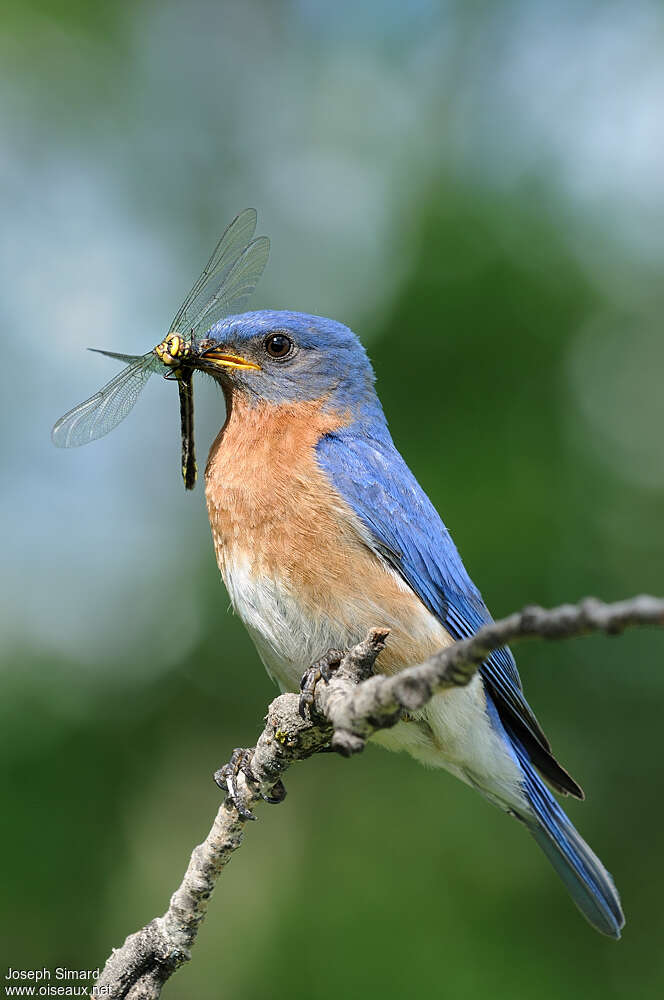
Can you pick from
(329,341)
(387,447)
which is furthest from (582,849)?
(329,341)

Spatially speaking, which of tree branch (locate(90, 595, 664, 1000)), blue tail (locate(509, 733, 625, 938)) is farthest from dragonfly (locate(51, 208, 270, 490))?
blue tail (locate(509, 733, 625, 938))

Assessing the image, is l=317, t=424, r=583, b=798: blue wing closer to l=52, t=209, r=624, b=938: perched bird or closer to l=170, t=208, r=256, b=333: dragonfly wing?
l=52, t=209, r=624, b=938: perched bird

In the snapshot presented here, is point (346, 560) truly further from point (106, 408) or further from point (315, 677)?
point (106, 408)

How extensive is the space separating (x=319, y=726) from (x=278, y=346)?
2385 mm

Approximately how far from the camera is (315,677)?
131 inches

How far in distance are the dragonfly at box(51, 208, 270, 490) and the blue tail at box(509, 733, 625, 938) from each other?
2.24m

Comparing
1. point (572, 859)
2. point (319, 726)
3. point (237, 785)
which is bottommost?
point (572, 859)

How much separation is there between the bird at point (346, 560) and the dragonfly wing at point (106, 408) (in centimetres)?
37

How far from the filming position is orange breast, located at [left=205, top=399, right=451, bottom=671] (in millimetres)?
4152

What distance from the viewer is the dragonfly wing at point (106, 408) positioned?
16.5 feet

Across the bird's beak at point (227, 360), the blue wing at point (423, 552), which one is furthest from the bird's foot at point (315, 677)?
the bird's beak at point (227, 360)

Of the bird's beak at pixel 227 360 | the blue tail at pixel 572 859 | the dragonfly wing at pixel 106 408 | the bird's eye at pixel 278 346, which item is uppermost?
the bird's eye at pixel 278 346

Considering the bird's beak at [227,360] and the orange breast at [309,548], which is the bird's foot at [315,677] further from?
the bird's beak at [227,360]

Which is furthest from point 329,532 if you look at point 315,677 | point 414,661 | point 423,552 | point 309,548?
point 315,677
